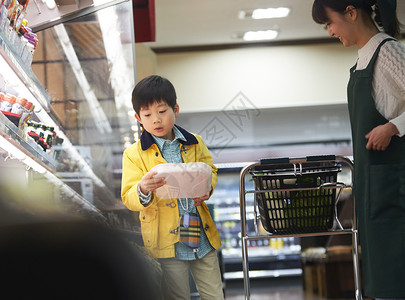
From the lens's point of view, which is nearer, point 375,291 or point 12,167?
point 375,291

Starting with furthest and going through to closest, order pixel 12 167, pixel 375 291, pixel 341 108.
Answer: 1. pixel 341 108
2. pixel 12 167
3. pixel 375 291

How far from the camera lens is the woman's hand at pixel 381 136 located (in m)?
2.16

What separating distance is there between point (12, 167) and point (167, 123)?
0.82 m

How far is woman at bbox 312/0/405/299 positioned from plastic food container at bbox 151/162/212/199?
2.26ft

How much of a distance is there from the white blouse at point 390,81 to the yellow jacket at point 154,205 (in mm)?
776

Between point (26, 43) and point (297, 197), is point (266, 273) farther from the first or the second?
point (26, 43)

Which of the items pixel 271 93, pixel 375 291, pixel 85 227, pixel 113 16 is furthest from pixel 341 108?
pixel 85 227

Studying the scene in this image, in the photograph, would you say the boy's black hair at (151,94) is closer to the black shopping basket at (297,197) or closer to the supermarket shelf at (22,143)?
the supermarket shelf at (22,143)

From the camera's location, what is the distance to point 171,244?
2.14m

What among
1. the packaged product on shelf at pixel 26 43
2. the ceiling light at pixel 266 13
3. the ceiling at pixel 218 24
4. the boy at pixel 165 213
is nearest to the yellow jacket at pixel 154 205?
the boy at pixel 165 213

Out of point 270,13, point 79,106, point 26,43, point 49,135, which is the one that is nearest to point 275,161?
point 49,135

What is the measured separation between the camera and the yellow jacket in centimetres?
213

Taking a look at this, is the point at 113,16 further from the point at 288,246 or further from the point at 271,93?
the point at 288,246

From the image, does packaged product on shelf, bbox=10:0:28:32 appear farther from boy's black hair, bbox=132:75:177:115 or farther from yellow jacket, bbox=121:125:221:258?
yellow jacket, bbox=121:125:221:258
